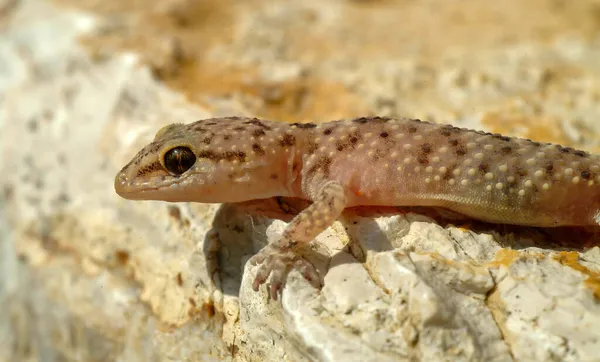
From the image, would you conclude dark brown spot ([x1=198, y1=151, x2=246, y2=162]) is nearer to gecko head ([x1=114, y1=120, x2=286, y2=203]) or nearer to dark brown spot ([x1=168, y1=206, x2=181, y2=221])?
gecko head ([x1=114, y1=120, x2=286, y2=203])

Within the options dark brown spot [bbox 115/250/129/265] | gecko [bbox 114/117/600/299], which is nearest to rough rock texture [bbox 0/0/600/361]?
dark brown spot [bbox 115/250/129/265]

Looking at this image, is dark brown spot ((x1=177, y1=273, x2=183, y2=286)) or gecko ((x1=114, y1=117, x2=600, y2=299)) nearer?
gecko ((x1=114, y1=117, x2=600, y2=299))

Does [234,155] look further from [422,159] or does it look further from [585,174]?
[585,174]

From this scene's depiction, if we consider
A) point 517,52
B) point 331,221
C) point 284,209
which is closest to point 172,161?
point 284,209

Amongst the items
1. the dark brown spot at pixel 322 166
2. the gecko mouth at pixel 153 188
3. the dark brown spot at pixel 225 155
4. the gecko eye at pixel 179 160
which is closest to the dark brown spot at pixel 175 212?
the gecko mouth at pixel 153 188

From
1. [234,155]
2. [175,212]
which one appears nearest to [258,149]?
[234,155]

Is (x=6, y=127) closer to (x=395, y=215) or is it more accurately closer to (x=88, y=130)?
(x=88, y=130)

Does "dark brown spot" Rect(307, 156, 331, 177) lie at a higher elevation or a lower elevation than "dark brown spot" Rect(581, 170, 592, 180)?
higher

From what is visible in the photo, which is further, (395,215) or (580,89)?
(580,89)
